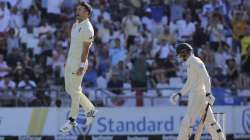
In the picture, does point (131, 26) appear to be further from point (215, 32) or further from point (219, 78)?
point (219, 78)

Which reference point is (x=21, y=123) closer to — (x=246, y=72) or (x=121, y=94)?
(x=121, y=94)

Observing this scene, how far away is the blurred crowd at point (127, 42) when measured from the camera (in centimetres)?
2386

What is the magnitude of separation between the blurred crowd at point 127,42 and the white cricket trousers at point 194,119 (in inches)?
255

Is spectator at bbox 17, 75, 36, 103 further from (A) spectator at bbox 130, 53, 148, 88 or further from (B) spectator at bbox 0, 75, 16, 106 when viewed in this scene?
(A) spectator at bbox 130, 53, 148, 88

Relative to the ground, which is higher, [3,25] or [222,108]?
[3,25]

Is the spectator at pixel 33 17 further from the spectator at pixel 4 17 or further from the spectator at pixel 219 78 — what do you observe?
the spectator at pixel 219 78

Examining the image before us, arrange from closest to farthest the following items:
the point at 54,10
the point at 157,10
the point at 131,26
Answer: the point at 131,26, the point at 54,10, the point at 157,10

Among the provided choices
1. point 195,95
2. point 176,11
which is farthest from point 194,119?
point 176,11

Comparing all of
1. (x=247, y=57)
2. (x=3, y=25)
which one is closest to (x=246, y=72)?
(x=247, y=57)

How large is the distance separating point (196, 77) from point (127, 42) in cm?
969

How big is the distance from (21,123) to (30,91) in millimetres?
905

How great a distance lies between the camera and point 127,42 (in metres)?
25.5

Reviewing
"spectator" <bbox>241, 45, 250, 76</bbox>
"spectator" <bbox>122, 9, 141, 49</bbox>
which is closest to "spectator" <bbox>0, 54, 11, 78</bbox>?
"spectator" <bbox>122, 9, 141, 49</bbox>

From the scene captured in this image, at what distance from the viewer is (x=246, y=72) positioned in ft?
80.3
